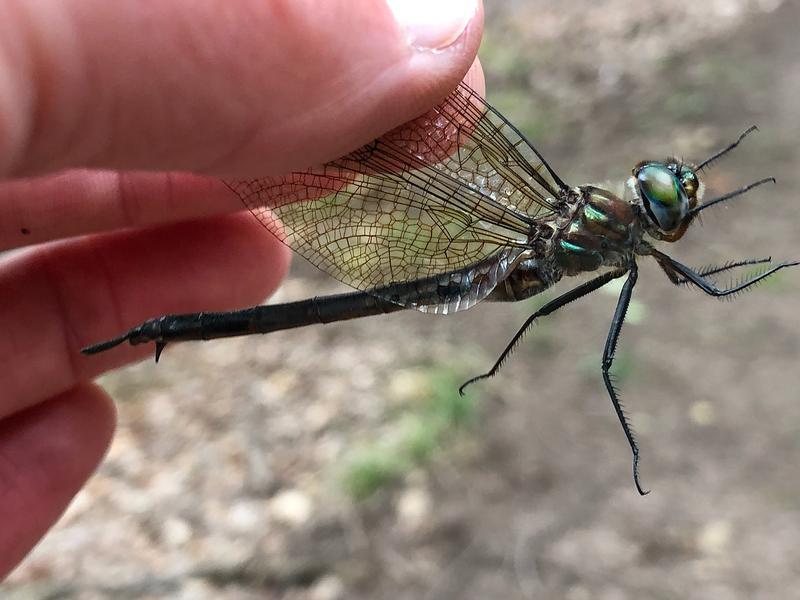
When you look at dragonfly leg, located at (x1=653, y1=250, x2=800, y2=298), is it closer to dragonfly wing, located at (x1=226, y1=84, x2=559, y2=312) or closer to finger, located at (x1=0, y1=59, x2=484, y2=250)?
dragonfly wing, located at (x1=226, y1=84, x2=559, y2=312)

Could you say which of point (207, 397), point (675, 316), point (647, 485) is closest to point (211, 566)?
point (207, 397)

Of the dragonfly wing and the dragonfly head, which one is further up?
the dragonfly head

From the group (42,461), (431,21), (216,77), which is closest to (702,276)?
(431,21)

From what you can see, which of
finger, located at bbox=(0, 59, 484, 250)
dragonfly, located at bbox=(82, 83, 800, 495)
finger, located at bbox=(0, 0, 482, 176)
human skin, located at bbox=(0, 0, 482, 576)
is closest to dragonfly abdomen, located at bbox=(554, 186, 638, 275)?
dragonfly, located at bbox=(82, 83, 800, 495)

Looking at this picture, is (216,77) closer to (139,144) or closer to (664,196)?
(139,144)

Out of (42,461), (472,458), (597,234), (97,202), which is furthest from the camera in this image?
(472,458)

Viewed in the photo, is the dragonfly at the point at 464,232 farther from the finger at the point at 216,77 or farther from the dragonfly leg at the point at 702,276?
the finger at the point at 216,77
